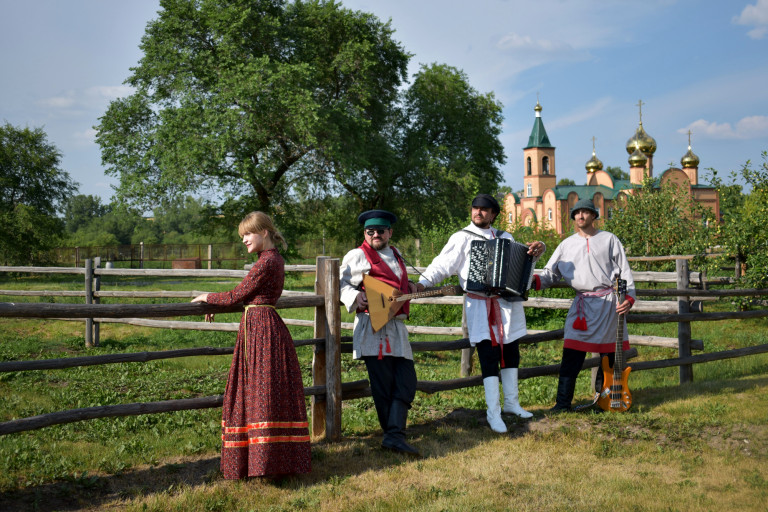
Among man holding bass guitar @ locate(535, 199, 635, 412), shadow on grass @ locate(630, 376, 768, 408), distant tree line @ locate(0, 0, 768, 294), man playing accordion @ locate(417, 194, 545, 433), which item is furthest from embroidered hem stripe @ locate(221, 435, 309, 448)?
distant tree line @ locate(0, 0, 768, 294)

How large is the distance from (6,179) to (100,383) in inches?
1307

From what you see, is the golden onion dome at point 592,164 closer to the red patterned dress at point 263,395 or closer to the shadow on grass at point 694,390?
the shadow on grass at point 694,390

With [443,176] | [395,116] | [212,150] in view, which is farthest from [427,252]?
[395,116]

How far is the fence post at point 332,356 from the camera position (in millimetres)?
5121

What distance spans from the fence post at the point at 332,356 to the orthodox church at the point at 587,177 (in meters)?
49.9

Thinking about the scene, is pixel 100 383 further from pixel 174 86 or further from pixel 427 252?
pixel 174 86

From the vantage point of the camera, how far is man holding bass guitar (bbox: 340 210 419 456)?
15.9ft

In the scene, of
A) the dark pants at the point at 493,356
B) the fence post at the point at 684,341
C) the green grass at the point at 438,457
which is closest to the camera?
the green grass at the point at 438,457

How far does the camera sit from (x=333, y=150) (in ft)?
76.6

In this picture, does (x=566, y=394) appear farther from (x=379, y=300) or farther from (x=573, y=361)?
(x=379, y=300)

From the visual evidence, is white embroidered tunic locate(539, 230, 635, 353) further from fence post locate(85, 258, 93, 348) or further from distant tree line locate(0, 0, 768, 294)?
distant tree line locate(0, 0, 768, 294)

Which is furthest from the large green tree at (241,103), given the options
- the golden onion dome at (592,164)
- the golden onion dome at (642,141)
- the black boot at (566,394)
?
the golden onion dome at (592,164)

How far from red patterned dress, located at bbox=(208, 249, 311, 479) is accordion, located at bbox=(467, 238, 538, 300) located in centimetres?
168

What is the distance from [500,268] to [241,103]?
62.7 feet
